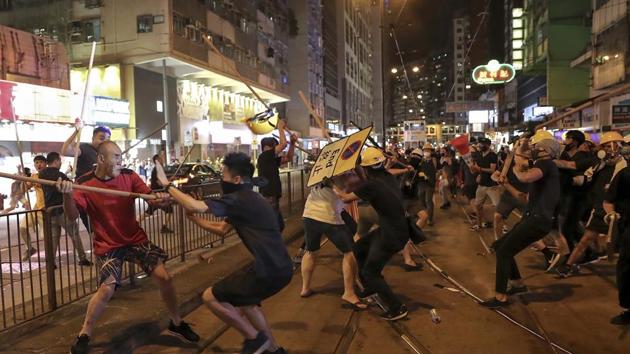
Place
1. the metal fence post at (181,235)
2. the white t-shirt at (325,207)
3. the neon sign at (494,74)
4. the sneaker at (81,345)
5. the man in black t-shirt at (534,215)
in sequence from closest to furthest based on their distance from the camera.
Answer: the sneaker at (81,345), the man in black t-shirt at (534,215), the white t-shirt at (325,207), the metal fence post at (181,235), the neon sign at (494,74)

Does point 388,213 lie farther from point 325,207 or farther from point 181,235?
point 181,235

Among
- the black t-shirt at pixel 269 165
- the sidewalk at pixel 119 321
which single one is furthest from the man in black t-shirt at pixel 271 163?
the sidewalk at pixel 119 321

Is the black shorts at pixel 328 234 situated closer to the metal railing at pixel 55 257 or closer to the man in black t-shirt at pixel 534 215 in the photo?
the man in black t-shirt at pixel 534 215

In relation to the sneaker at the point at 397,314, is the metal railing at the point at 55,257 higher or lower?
higher

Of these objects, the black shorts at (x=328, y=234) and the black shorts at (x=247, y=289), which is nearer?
the black shorts at (x=247, y=289)

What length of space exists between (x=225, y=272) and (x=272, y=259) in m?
3.40

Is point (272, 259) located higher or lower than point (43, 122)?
lower

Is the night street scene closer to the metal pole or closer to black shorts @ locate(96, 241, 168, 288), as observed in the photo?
black shorts @ locate(96, 241, 168, 288)

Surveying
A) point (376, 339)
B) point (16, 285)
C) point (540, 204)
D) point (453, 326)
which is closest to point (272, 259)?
point (376, 339)

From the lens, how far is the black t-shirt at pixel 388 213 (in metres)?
5.25

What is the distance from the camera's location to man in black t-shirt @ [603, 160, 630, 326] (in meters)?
5.00

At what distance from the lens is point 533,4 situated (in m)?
45.1

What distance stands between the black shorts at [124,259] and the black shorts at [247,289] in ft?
2.79

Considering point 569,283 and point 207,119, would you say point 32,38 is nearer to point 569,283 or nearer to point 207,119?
point 207,119
